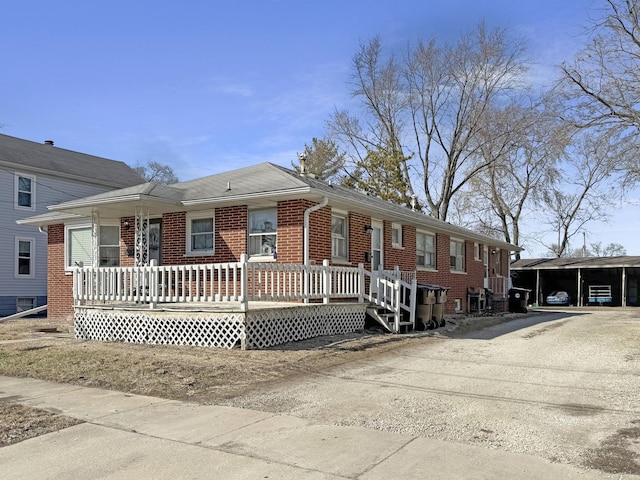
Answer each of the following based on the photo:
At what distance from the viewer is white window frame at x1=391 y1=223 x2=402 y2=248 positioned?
675 inches

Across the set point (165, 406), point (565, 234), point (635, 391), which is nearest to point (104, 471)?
point (165, 406)

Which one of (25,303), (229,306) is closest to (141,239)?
(229,306)

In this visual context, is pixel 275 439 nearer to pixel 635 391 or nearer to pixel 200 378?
pixel 200 378

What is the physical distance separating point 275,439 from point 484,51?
110 feet

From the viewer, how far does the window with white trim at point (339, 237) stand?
14.2 metres

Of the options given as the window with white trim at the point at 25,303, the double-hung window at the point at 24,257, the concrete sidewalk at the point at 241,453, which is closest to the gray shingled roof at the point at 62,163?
the double-hung window at the point at 24,257

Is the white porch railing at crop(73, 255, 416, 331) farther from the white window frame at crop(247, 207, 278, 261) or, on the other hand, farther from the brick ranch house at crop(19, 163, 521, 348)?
the white window frame at crop(247, 207, 278, 261)

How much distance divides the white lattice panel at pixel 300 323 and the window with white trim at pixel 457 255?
9520 mm

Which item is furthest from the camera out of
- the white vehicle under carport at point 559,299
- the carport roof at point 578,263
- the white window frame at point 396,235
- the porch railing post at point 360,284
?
the white vehicle under carport at point 559,299

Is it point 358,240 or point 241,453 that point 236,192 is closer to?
point 358,240

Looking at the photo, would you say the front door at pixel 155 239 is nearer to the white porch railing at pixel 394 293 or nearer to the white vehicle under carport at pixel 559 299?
the white porch railing at pixel 394 293

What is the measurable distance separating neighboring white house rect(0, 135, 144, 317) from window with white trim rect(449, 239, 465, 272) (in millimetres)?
17014

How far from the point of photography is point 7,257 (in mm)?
23141

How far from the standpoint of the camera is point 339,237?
14477 millimetres
